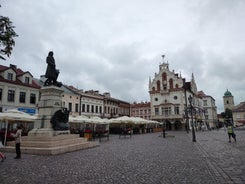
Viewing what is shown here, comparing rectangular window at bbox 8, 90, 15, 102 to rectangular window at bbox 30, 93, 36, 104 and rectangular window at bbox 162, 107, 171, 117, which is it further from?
rectangular window at bbox 162, 107, 171, 117

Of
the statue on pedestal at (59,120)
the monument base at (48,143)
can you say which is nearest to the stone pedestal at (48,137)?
the monument base at (48,143)

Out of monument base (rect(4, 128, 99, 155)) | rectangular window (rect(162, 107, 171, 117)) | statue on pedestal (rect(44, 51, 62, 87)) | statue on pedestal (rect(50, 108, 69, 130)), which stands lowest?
monument base (rect(4, 128, 99, 155))

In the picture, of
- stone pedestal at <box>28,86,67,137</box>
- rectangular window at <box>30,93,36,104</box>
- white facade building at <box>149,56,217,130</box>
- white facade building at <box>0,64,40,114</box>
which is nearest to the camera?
stone pedestal at <box>28,86,67,137</box>

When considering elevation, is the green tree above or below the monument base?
above

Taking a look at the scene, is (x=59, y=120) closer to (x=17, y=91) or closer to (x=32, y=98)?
(x=17, y=91)

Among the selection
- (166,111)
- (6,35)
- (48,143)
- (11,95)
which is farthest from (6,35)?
(166,111)

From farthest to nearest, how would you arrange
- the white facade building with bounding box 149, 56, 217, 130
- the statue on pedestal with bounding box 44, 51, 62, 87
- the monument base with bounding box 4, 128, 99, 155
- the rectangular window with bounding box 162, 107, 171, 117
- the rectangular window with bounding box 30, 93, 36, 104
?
the rectangular window with bounding box 162, 107, 171, 117 < the white facade building with bounding box 149, 56, 217, 130 < the rectangular window with bounding box 30, 93, 36, 104 < the statue on pedestal with bounding box 44, 51, 62, 87 < the monument base with bounding box 4, 128, 99, 155

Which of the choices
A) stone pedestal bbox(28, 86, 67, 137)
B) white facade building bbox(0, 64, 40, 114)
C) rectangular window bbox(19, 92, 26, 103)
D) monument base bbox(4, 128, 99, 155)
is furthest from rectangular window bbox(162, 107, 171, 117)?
stone pedestal bbox(28, 86, 67, 137)

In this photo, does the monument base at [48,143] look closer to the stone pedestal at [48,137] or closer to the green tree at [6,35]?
the stone pedestal at [48,137]

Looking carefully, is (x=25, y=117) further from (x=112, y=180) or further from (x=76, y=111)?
(x=76, y=111)

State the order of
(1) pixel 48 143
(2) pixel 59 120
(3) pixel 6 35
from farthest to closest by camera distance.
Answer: (2) pixel 59 120 → (1) pixel 48 143 → (3) pixel 6 35

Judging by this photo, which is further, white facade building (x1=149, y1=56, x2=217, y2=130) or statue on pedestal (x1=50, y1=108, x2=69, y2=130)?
white facade building (x1=149, y1=56, x2=217, y2=130)

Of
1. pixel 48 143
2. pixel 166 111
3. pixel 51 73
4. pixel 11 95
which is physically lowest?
pixel 48 143

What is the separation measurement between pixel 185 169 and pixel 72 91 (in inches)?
1508
